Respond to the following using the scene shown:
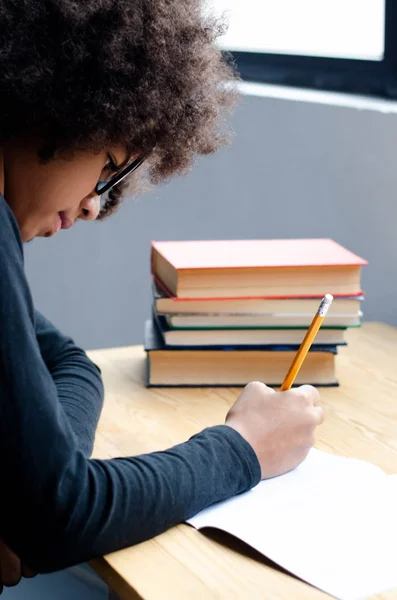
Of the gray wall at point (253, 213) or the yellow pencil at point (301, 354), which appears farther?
the gray wall at point (253, 213)

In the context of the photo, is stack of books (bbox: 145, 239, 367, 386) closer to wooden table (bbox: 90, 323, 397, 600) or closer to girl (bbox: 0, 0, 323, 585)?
wooden table (bbox: 90, 323, 397, 600)

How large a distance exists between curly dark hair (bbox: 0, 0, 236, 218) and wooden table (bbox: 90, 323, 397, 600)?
→ 1.15ft

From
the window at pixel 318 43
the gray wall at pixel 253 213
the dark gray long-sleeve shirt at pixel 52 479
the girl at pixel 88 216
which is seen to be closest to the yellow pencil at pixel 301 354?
the girl at pixel 88 216

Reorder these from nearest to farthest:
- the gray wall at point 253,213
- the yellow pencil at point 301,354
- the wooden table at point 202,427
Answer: the wooden table at point 202,427 < the yellow pencil at point 301,354 < the gray wall at point 253,213

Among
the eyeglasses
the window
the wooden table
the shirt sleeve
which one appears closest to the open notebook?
the wooden table

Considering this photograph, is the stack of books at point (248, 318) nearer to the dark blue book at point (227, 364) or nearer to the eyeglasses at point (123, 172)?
the dark blue book at point (227, 364)

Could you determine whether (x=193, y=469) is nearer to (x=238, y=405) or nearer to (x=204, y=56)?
(x=238, y=405)

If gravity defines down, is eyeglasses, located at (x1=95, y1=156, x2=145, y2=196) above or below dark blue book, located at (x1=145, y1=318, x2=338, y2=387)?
above

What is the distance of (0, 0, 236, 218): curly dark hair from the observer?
809 millimetres

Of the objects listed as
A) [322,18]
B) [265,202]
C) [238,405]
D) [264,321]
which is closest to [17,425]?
[238,405]

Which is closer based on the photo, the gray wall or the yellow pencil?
the yellow pencil

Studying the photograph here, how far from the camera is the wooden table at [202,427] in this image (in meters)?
0.70

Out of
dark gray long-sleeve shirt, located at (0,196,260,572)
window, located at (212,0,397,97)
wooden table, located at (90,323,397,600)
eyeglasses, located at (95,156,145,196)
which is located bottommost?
wooden table, located at (90,323,397,600)

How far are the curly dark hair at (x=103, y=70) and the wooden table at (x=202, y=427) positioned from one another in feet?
1.15
